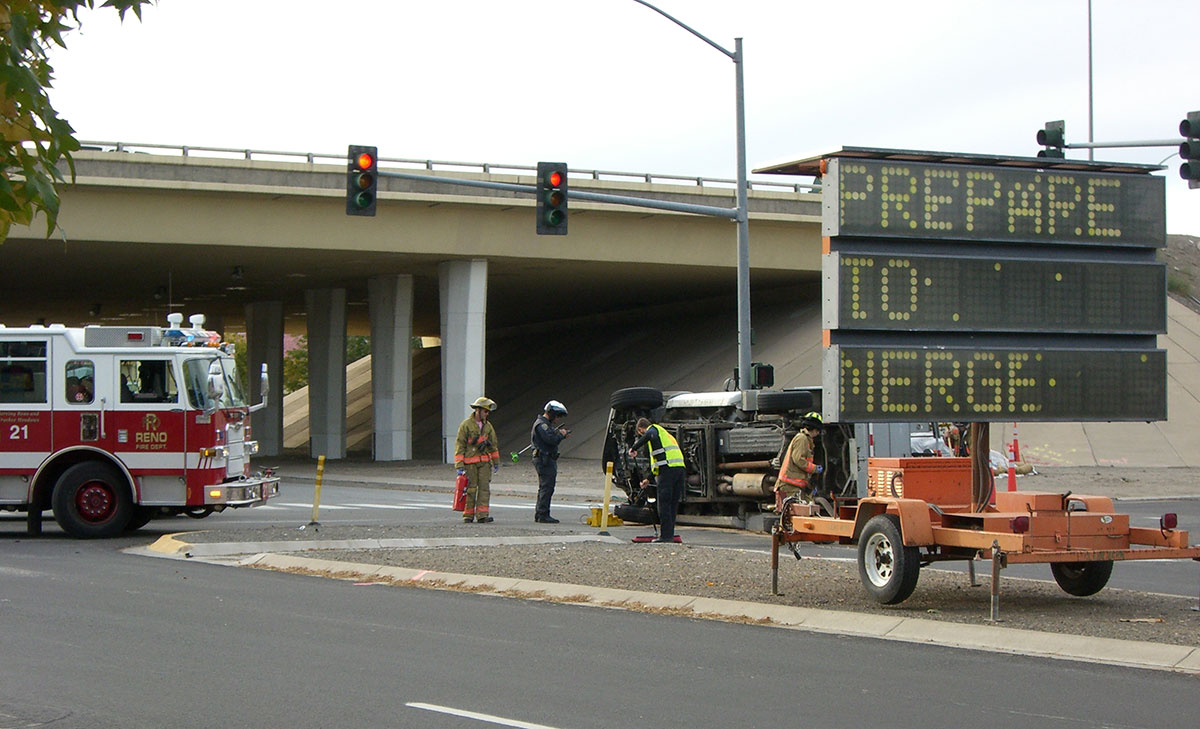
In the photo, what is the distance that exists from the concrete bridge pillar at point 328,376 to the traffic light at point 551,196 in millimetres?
29878

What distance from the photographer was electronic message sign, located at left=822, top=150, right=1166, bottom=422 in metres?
11.9

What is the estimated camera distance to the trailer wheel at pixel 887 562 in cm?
1163

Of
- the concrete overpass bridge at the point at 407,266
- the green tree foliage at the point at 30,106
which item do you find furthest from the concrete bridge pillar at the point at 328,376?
the green tree foliage at the point at 30,106

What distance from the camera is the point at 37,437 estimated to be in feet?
61.5

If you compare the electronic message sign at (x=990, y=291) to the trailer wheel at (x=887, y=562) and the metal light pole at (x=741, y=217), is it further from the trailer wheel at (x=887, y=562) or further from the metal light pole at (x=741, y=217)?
the metal light pole at (x=741, y=217)

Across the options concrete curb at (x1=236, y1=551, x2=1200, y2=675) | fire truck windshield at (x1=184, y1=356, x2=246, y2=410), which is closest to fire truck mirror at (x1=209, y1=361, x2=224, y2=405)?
fire truck windshield at (x1=184, y1=356, x2=246, y2=410)

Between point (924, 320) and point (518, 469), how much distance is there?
100 ft

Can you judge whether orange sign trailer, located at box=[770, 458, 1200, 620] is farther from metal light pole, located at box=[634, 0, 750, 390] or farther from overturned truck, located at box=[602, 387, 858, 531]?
metal light pole, located at box=[634, 0, 750, 390]

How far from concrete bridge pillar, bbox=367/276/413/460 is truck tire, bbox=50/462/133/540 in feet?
91.9

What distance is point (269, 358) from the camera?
5941 centimetres

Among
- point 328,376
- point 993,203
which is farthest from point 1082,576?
point 328,376

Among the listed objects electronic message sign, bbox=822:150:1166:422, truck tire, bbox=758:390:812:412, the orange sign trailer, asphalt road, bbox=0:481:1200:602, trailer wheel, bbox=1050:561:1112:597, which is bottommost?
asphalt road, bbox=0:481:1200:602

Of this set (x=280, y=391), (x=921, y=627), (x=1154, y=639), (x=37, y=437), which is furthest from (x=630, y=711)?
(x=280, y=391)

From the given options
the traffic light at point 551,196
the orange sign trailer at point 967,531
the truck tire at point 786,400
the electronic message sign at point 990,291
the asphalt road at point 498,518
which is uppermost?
the traffic light at point 551,196
